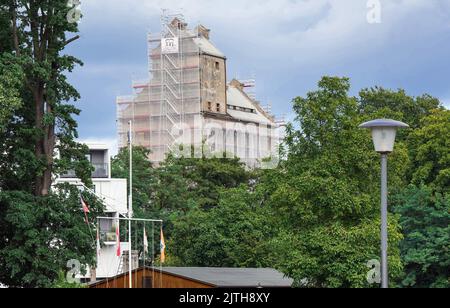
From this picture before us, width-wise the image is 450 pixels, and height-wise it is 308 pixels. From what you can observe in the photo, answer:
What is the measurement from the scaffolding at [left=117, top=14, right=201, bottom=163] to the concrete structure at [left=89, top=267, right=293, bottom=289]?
206 ft

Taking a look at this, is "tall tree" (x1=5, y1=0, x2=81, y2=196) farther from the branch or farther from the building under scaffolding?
the building under scaffolding

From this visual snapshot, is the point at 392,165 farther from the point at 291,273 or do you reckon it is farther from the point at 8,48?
the point at 8,48

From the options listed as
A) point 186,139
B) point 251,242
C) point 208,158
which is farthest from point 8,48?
point 186,139

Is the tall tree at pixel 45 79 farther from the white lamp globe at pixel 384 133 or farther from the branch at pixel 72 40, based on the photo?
the white lamp globe at pixel 384 133

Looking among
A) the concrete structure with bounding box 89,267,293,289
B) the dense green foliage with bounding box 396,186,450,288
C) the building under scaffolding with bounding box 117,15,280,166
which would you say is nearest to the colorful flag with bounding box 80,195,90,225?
the concrete structure with bounding box 89,267,293,289

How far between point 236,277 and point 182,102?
68915 mm

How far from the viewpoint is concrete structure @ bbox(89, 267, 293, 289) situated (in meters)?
48.5

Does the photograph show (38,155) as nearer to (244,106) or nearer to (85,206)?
(85,206)

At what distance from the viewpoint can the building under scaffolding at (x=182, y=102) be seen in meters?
118

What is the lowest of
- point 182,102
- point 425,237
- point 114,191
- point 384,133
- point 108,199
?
point 425,237

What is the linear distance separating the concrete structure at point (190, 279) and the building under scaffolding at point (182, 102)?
59.7 meters

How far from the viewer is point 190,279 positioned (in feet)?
160

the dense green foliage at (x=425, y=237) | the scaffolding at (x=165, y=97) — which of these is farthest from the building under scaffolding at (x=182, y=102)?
the dense green foliage at (x=425, y=237)

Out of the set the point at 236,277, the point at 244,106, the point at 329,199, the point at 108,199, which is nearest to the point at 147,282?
the point at 236,277
